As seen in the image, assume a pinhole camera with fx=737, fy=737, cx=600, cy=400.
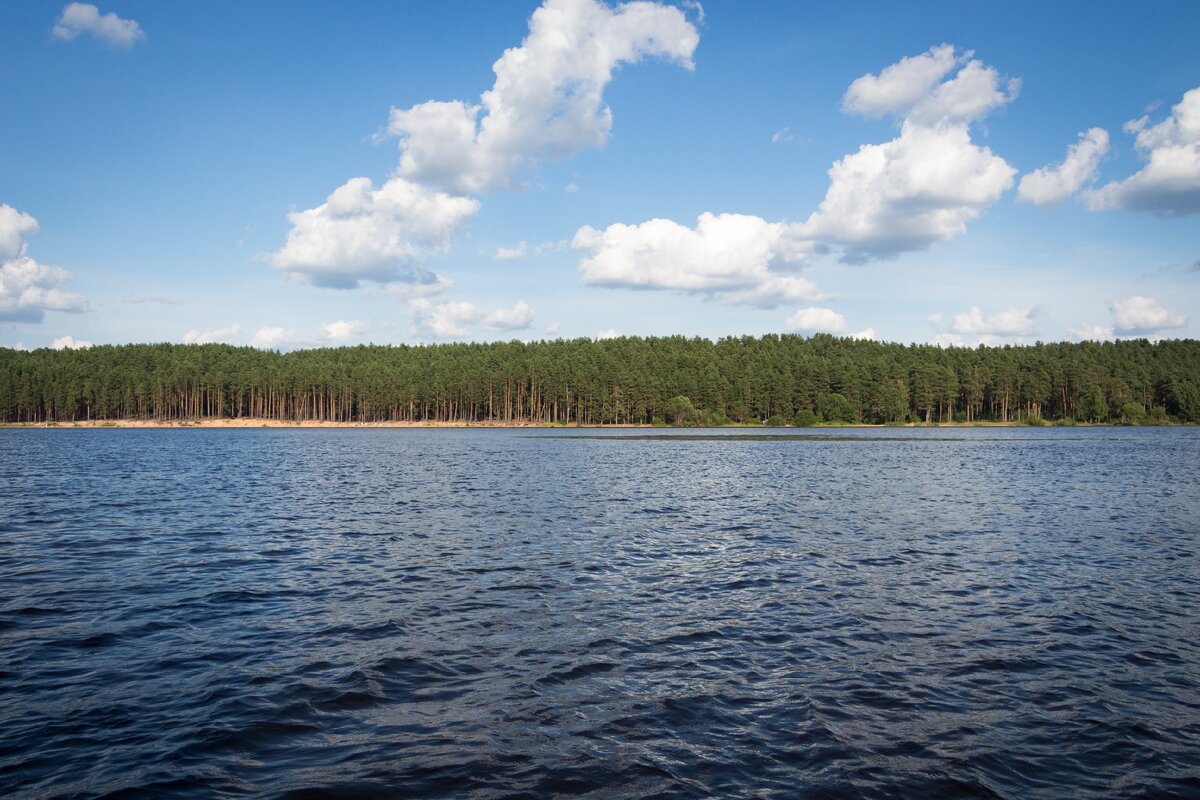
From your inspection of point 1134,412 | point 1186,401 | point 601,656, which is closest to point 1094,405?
point 1134,412

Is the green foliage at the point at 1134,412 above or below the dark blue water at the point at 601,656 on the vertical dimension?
above

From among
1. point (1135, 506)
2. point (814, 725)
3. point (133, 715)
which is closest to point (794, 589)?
point (814, 725)

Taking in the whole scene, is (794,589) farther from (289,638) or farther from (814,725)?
(289,638)

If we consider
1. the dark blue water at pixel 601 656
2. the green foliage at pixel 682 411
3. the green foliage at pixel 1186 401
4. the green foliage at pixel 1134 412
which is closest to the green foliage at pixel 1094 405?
the green foliage at pixel 1134 412

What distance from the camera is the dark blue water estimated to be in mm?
9727

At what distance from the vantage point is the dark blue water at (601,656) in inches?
383

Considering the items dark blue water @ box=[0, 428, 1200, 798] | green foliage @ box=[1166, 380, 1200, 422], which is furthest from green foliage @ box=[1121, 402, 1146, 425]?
dark blue water @ box=[0, 428, 1200, 798]

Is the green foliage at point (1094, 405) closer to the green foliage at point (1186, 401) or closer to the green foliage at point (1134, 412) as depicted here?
the green foliage at point (1134, 412)

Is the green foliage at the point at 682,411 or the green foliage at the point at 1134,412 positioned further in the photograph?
the green foliage at the point at 1134,412

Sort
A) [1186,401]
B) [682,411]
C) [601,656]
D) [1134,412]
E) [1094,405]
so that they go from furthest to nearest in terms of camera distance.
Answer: [1094,405], [1134,412], [682,411], [1186,401], [601,656]

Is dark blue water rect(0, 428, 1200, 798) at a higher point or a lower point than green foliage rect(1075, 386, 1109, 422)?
lower

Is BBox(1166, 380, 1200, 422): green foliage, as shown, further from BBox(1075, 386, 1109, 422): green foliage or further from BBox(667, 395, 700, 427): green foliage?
BBox(667, 395, 700, 427): green foliage

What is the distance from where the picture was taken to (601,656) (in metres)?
14.1

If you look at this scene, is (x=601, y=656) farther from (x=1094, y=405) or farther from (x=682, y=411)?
(x=1094, y=405)
